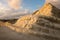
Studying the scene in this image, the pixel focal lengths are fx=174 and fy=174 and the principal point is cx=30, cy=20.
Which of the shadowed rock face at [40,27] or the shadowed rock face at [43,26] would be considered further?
the shadowed rock face at [43,26]

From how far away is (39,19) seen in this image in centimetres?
2128

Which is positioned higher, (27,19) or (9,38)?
(27,19)

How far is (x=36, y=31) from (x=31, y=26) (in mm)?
1070

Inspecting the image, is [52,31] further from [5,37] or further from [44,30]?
[5,37]

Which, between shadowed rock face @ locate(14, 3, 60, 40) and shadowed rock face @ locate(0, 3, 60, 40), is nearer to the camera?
shadowed rock face @ locate(0, 3, 60, 40)

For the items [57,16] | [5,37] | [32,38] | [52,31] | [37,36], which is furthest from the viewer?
[57,16]

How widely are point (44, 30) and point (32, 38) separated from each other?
2.80 meters

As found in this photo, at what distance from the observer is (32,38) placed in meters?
17.8

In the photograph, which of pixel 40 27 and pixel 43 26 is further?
pixel 43 26

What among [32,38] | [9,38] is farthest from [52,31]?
[9,38]

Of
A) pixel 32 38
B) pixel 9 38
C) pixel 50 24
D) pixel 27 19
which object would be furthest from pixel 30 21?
pixel 9 38

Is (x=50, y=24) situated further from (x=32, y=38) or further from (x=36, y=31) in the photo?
(x=32, y=38)

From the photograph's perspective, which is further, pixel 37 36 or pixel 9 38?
pixel 37 36

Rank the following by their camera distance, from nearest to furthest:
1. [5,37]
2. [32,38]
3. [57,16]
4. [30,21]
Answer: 1. [5,37]
2. [32,38]
3. [30,21]
4. [57,16]
